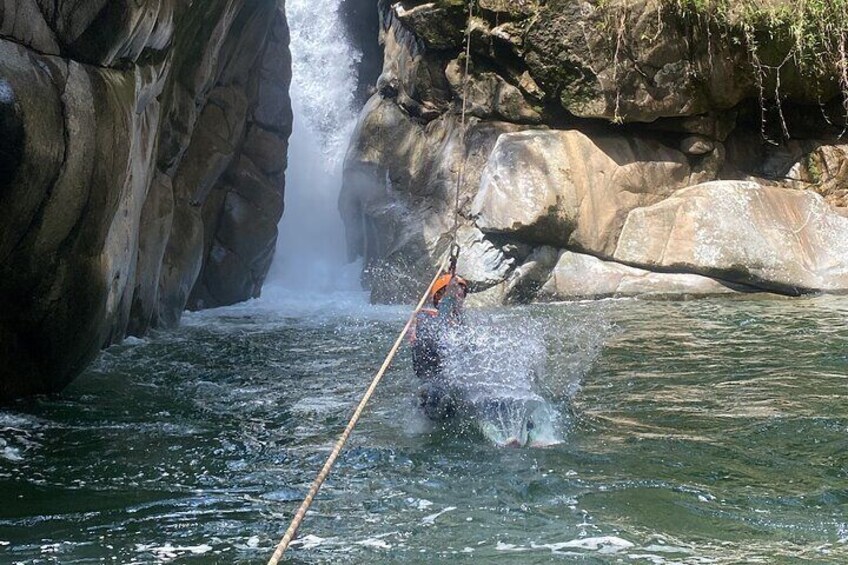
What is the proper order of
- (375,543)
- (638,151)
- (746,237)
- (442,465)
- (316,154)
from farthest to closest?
1. (316,154)
2. (638,151)
3. (746,237)
4. (442,465)
5. (375,543)

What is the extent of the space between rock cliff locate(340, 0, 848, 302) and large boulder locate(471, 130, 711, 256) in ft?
0.08

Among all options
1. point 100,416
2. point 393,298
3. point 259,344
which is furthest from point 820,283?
point 100,416

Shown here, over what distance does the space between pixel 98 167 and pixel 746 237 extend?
30.6ft

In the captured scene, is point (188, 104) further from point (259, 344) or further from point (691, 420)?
point (691, 420)

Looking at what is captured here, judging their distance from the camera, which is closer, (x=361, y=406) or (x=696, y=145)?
(x=361, y=406)

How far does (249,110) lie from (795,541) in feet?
46.1

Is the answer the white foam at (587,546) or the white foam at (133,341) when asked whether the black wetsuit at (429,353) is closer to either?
the white foam at (587,546)

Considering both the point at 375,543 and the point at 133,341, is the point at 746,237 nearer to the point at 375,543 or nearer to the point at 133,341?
the point at 133,341

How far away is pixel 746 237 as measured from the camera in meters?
12.8

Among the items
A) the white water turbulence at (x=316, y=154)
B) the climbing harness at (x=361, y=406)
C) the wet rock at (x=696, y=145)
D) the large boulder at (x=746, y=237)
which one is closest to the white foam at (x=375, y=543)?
the climbing harness at (x=361, y=406)

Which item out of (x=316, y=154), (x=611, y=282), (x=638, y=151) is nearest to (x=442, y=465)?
(x=611, y=282)

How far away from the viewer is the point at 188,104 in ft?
39.7

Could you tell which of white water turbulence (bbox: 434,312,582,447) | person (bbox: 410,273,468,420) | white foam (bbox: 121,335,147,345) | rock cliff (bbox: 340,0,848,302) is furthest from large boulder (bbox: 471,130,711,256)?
person (bbox: 410,273,468,420)

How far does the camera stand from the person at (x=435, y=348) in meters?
6.32
